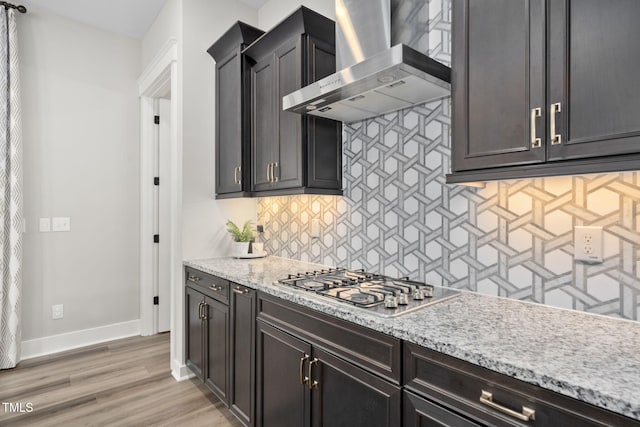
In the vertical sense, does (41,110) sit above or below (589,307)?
above

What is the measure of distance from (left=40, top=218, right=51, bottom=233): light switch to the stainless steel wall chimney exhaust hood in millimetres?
2691

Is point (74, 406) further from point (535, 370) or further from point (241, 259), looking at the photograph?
point (535, 370)

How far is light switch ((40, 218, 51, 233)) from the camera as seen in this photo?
10.4 ft

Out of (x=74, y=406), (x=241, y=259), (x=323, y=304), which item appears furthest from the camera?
(x=241, y=259)

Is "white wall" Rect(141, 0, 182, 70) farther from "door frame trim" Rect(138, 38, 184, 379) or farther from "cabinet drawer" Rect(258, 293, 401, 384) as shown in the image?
"cabinet drawer" Rect(258, 293, 401, 384)

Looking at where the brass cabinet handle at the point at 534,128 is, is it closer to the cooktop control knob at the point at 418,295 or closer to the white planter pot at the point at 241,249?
the cooktop control knob at the point at 418,295

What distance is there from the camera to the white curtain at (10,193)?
9.29ft

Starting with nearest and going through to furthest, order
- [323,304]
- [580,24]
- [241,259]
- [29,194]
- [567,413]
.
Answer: [567,413]
[580,24]
[323,304]
[241,259]
[29,194]

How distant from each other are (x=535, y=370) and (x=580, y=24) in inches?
39.9

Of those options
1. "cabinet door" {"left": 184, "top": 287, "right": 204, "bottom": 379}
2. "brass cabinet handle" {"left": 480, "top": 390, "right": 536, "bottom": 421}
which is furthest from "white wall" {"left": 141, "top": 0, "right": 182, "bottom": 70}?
"brass cabinet handle" {"left": 480, "top": 390, "right": 536, "bottom": 421}

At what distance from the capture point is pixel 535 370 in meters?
0.85

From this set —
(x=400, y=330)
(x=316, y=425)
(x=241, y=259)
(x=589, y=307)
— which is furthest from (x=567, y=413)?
(x=241, y=259)

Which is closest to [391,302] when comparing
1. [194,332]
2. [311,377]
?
[311,377]

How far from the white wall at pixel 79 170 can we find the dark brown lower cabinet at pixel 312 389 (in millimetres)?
2451
